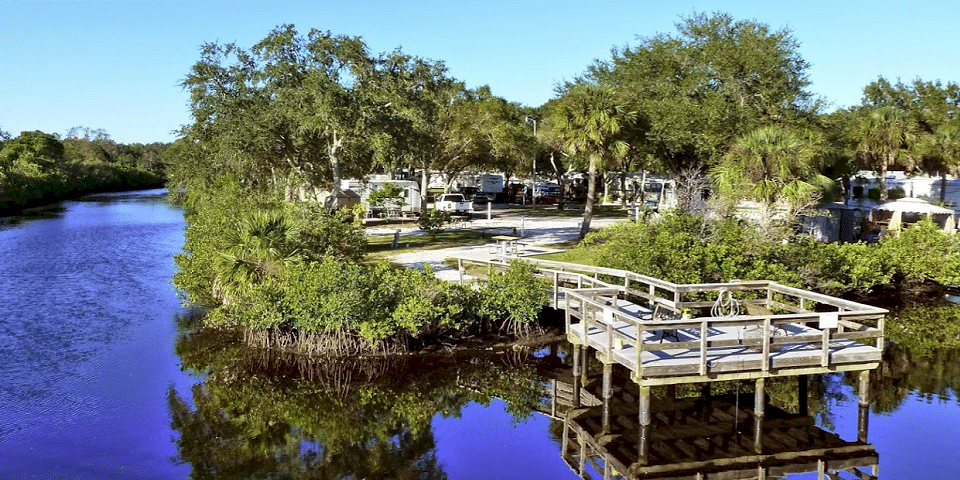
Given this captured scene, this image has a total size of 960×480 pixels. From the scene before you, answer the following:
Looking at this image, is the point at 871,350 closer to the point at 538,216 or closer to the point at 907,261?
the point at 907,261

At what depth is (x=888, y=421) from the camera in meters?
13.9

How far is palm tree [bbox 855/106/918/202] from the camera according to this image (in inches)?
1469

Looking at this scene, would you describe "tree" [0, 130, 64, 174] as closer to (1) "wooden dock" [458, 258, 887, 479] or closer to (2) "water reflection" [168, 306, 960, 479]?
(2) "water reflection" [168, 306, 960, 479]

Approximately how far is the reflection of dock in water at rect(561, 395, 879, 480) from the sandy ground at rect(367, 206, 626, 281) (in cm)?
974

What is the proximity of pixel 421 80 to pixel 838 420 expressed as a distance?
2198cm

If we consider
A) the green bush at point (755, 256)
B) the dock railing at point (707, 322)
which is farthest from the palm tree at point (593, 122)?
the dock railing at point (707, 322)

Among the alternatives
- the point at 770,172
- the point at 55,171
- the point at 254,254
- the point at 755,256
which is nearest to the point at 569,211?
the point at 770,172

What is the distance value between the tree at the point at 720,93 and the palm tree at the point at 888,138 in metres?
6.16

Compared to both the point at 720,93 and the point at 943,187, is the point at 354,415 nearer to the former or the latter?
the point at 720,93

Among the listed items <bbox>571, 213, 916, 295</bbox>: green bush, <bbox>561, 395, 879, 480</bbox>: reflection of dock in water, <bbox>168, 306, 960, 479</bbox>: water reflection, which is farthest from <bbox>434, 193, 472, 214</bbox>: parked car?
<bbox>561, 395, 879, 480</bbox>: reflection of dock in water

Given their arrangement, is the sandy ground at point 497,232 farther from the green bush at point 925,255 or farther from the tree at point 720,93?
the green bush at point 925,255

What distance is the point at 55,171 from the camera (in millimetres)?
80312

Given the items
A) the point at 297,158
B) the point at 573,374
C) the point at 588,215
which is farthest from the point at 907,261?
the point at 297,158

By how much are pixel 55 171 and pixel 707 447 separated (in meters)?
83.4
